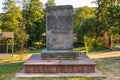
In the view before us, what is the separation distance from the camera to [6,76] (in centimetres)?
822

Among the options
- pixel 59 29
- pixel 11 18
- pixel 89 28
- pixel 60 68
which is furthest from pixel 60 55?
pixel 11 18

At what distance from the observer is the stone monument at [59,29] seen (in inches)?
408

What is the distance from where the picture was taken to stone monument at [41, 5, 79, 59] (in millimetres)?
10375

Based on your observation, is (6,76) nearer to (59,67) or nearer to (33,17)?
(59,67)

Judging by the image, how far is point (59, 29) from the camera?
10477 millimetres

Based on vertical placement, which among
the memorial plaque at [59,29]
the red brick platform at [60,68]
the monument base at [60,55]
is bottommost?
the red brick platform at [60,68]

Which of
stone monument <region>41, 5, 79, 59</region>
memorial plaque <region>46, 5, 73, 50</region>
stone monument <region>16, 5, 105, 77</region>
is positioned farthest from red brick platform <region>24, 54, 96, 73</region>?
memorial plaque <region>46, 5, 73, 50</region>

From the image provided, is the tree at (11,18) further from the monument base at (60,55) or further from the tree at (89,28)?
the monument base at (60,55)

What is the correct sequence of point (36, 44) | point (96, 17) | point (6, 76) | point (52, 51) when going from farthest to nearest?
point (36, 44)
point (96, 17)
point (52, 51)
point (6, 76)

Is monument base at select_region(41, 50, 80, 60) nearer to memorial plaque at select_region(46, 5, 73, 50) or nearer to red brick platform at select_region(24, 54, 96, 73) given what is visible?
memorial plaque at select_region(46, 5, 73, 50)

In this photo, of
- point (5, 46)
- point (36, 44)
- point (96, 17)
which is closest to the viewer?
point (5, 46)

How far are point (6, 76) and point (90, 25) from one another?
1706 centimetres

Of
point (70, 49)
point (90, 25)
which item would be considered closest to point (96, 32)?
point (90, 25)

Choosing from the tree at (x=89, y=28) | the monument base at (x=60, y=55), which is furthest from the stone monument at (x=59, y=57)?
the tree at (x=89, y=28)
